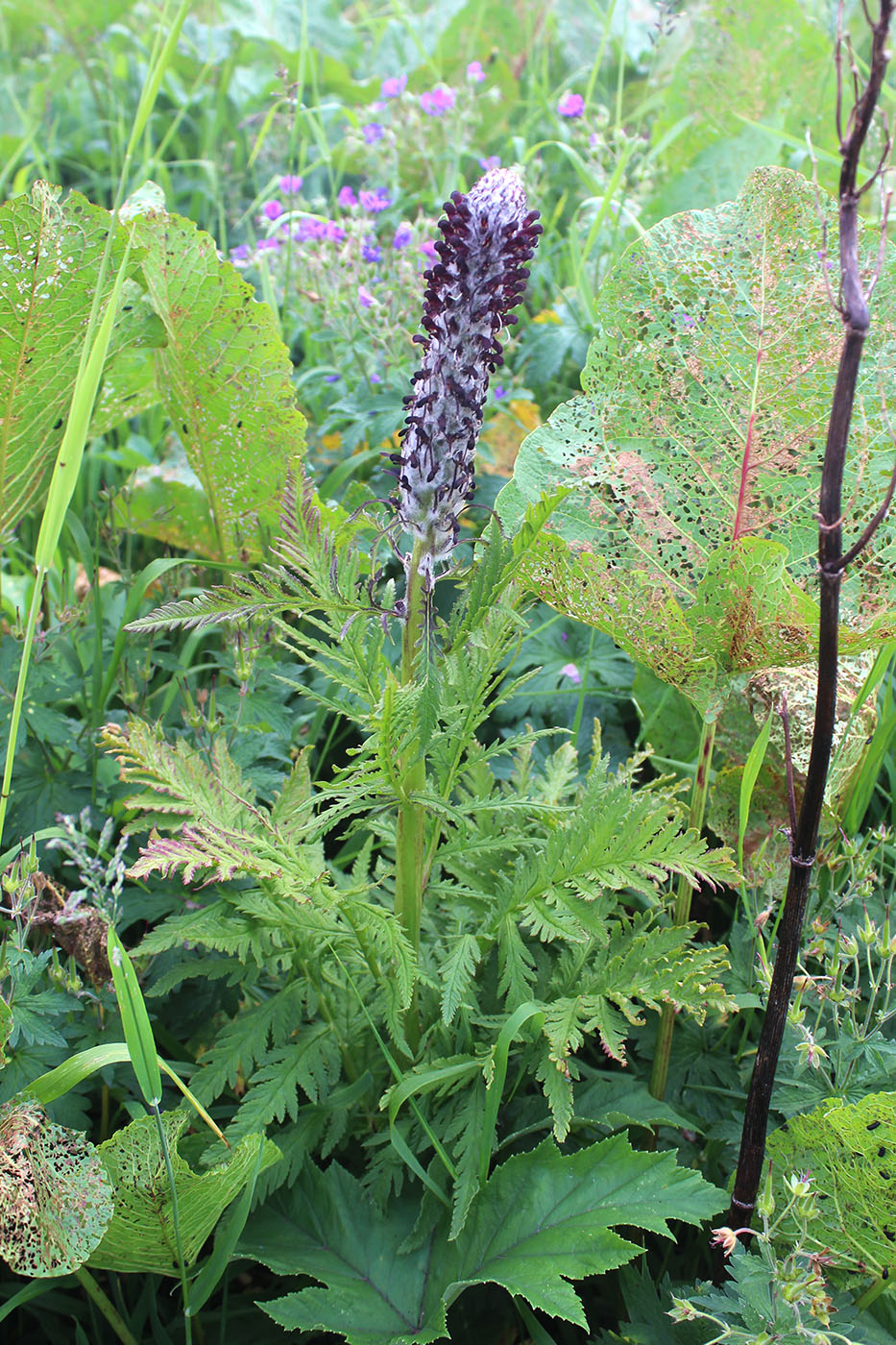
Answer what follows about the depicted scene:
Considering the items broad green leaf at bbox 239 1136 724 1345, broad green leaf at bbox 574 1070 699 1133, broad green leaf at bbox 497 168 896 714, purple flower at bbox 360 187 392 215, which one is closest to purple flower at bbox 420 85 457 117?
purple flower at bbox 360 187 392 215

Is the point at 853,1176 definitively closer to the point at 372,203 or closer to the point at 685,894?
the point at 685,894

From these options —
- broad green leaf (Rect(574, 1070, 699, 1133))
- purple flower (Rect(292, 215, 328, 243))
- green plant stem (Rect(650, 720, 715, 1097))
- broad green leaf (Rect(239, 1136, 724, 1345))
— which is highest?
purple flower (Rect(292, 215, 328, 243))

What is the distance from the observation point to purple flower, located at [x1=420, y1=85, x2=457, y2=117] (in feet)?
10.2

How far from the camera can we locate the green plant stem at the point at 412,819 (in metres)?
1.19

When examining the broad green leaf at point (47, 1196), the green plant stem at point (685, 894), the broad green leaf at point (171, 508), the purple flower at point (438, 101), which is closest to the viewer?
the broad green leaf at point (47, 1196)

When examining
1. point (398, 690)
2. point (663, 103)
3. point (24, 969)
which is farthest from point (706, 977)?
point (663, 103)

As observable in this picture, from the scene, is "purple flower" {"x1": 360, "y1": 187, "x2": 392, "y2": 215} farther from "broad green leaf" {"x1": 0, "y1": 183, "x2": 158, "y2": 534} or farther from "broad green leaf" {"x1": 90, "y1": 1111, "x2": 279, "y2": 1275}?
"broad green leaf" {"x1": 90, "y1": 1111, "x2": 279, "y2": 1275}


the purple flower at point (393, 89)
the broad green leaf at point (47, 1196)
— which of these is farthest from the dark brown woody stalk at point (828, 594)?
the purple flower at point (393, 89)

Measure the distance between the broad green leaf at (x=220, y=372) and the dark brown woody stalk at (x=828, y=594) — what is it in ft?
3.63

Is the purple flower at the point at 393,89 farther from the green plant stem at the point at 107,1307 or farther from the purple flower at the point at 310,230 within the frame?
the green plant stem at the point at 107,1307

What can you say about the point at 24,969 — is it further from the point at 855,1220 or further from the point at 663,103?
the point at 663,103

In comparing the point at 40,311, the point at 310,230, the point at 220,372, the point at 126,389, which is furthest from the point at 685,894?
the point at 310,230

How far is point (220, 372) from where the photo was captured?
1.93 metres

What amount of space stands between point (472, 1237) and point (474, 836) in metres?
0.50
